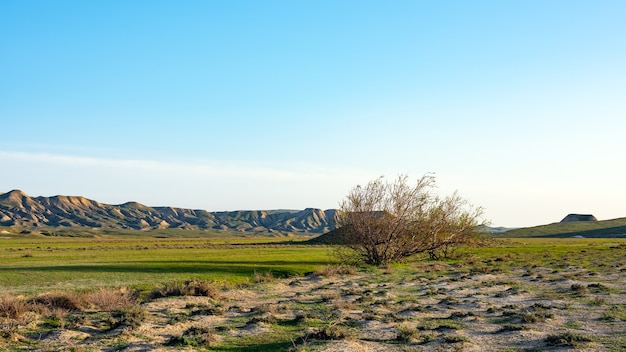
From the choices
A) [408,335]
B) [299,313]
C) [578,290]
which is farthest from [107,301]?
[578,290]

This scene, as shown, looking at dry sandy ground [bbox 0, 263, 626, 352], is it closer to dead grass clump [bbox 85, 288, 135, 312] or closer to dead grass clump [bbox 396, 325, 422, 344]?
dead grass clump [bbox 396, 325, 422, 344]

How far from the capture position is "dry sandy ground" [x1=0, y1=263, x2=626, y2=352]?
14.6m

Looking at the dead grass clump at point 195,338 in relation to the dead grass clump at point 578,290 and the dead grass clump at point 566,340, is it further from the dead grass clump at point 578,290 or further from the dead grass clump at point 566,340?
the dead grass clump at point 578,290

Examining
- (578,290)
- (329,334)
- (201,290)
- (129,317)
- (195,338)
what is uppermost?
(578,290)

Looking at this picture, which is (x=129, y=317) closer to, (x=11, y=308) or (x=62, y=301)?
(x=11, y=308)

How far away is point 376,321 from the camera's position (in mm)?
18422

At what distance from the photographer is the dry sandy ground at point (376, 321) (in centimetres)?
1457

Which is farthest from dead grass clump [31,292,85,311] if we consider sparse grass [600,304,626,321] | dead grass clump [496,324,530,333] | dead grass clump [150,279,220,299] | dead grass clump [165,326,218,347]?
sparse grass [600,304,626,321]

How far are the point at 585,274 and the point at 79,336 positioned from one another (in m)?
34.5

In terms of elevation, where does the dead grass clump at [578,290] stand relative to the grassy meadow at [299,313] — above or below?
above

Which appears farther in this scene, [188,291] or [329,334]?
[188,291]

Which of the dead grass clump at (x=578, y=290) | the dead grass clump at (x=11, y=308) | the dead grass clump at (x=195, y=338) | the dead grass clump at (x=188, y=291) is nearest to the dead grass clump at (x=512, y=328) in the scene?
the dead grass clump at (x=195, y=338)

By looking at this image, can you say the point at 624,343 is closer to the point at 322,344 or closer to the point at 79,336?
the point at 322,344

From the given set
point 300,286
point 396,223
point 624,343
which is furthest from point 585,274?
point 624,343
